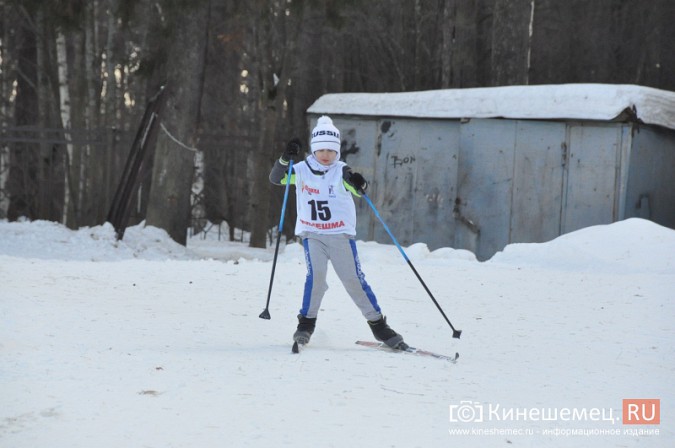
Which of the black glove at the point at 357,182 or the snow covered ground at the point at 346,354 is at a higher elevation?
the black glove at the point at 357,182

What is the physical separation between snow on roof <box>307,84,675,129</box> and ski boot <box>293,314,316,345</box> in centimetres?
703

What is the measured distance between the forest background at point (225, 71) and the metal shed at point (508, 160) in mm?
2741

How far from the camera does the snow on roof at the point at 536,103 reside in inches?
521

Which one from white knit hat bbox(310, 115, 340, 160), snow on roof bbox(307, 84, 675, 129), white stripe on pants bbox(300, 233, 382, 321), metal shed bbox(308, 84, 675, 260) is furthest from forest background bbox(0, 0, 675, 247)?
white stripe on pants bbox(300, 233, 382, 321)

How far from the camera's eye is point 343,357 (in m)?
6.75

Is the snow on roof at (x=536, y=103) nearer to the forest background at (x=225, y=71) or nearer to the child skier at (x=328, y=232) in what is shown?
the forest background at (x=225, y=71)

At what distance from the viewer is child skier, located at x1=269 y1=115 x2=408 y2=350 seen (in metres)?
7.21

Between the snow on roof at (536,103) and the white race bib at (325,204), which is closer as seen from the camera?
the white race bib at (325,204)

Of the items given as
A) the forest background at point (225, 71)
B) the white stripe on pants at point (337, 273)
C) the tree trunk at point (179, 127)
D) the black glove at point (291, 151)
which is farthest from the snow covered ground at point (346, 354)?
the forest background at point (225, 71)

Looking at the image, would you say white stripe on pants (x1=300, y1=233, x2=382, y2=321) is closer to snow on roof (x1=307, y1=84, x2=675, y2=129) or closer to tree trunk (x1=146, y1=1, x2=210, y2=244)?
snow on roof (x1=307, y1=84, x2=675, y2=129)

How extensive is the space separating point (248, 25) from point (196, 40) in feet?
17.6

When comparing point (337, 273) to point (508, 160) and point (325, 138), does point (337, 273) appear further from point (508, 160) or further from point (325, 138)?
point (508, 160)

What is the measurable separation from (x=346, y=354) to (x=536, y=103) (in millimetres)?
7824

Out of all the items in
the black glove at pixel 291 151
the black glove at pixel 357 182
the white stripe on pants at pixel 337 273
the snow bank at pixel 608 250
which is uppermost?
the black glove at pixel 291 151
